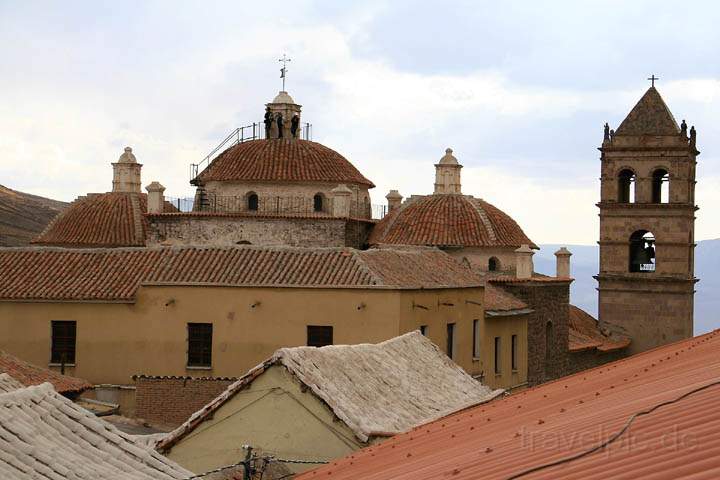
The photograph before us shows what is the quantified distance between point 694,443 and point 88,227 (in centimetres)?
3795

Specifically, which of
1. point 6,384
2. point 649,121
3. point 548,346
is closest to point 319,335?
point 548,346

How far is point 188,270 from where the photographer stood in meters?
31.0

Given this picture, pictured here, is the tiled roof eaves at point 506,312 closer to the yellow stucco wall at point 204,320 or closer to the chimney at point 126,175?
the yellow stucco wall at point 204,320

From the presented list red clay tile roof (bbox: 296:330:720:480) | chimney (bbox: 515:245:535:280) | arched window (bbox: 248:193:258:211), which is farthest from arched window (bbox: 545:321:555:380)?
red clay tile roof (bbox: 296:330:720:480)

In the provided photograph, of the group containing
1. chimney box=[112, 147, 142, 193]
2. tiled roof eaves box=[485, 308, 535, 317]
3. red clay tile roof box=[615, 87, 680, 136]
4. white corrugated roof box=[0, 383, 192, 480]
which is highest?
red clay tile roof box=[615, 87, 680, 136]

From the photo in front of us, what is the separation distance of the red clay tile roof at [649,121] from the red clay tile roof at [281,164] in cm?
1100

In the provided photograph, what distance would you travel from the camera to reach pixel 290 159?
43.6m

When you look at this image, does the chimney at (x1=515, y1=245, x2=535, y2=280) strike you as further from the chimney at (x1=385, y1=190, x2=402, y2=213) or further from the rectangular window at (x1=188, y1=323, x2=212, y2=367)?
the rectangular window at (x1=188, y1=323, x2=212, y2=367)

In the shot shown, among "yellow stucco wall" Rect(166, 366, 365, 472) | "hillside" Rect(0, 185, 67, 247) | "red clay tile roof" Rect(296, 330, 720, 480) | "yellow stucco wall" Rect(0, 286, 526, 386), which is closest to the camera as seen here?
"red clay tile roof" Rect(296, 330, 720, 480)

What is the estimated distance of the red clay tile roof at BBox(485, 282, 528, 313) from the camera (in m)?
37.4

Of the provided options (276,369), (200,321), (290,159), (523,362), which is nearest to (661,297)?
(523,362)

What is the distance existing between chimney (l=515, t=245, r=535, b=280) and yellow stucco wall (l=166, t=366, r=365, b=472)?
25543 mm

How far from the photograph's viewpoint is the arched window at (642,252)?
5041 centimetres

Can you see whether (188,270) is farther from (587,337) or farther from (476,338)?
(587,337)
